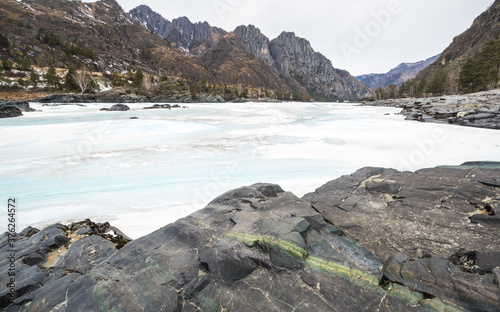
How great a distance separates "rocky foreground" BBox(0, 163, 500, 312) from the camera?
220 cm

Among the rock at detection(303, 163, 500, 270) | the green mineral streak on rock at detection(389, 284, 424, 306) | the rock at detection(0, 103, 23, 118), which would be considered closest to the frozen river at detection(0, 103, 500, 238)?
the rock at detection(303, 163, 500, 270)

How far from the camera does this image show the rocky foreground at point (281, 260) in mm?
2201

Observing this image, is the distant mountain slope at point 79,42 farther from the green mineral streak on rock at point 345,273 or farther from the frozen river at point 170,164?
the green mineral streak on rock at point 345,273

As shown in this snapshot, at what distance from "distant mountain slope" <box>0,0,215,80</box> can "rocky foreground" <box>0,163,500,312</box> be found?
12587cm

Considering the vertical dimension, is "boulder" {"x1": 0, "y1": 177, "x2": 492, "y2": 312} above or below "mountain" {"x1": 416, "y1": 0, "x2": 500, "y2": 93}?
below

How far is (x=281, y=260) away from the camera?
104 inches

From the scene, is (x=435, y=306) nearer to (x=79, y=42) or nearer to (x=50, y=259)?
(x=50, y=259)

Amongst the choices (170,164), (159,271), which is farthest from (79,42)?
(159,271)

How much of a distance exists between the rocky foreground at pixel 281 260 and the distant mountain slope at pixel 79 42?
12587 cm

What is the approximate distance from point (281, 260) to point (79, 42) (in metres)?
172

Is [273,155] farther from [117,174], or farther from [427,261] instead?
[427,261]

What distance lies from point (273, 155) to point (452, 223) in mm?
6864

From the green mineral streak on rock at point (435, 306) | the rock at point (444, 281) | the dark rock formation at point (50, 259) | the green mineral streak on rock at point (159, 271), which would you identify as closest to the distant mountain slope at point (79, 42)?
the dark rock formation at point (50, 259)

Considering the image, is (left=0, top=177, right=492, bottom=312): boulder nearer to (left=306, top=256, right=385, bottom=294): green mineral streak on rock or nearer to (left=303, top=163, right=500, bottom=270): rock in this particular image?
(left=306, top=256, right=385, bottom=294): green mineral streak on rock
